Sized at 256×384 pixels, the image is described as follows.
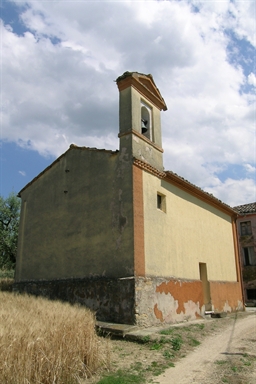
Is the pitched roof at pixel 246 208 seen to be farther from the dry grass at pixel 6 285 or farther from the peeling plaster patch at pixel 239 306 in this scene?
the dry grass at pixel 6 285

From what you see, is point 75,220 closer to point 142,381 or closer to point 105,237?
point 105,237

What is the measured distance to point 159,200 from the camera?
14.4 meters

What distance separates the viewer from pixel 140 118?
559 inches

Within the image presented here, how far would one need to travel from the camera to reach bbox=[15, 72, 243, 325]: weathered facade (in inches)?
476

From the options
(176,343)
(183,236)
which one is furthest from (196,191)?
(176,343)

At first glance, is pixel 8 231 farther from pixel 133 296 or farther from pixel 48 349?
pixel 48 349

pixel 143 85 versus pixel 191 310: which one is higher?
pixel 143 85

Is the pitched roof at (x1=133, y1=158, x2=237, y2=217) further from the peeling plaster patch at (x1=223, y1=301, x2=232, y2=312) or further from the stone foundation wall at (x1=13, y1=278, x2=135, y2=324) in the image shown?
the peeling plaster patch at (x1=223, y1=301, x2=232, y2=312)

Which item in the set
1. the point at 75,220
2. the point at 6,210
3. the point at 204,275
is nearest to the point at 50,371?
the point at 75,220

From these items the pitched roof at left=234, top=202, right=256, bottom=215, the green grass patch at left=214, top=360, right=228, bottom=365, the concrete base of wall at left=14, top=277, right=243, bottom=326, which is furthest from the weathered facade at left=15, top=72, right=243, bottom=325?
the pitched roof at left=234, top=202, right=256, bottom=215

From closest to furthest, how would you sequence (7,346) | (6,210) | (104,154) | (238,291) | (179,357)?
(7,346) < (179,357) < (104,154) < (238,291) < (6,210)

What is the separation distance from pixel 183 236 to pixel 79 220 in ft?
15.9

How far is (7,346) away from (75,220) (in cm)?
983

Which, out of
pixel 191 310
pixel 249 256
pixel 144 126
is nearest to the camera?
pixel 191 310
